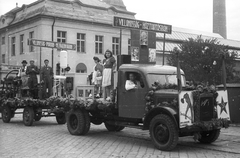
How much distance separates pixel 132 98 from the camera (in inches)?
375

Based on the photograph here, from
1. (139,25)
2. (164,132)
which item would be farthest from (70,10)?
(164,132)

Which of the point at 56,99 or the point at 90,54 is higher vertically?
the point at 90,54

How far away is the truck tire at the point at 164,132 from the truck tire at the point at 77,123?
2902 mm

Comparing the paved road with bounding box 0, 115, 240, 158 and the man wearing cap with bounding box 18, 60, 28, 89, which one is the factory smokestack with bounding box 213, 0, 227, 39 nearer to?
the man wearing cap with bounding box 18, 60, 28, 89

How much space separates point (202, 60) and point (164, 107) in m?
30.1

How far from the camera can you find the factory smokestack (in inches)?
3640

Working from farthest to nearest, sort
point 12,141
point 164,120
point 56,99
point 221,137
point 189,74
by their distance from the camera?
point 189,74 → point 56,99 → point 221,137 → point 12,141 → point 164,120

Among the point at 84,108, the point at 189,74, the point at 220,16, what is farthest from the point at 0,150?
the point at 220,16

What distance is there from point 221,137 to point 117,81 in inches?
141

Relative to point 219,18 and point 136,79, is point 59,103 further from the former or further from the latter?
point 219,18

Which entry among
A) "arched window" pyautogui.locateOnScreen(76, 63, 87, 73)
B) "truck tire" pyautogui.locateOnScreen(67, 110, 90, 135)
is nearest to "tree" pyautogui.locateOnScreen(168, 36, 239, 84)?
"arched window" pyautogui.locateOnScreen(76, 63, 87, 73)

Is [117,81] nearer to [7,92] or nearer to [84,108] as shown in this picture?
[84,108]

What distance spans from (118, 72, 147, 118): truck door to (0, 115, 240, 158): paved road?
2.74ft

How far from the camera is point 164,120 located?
8.39 m
